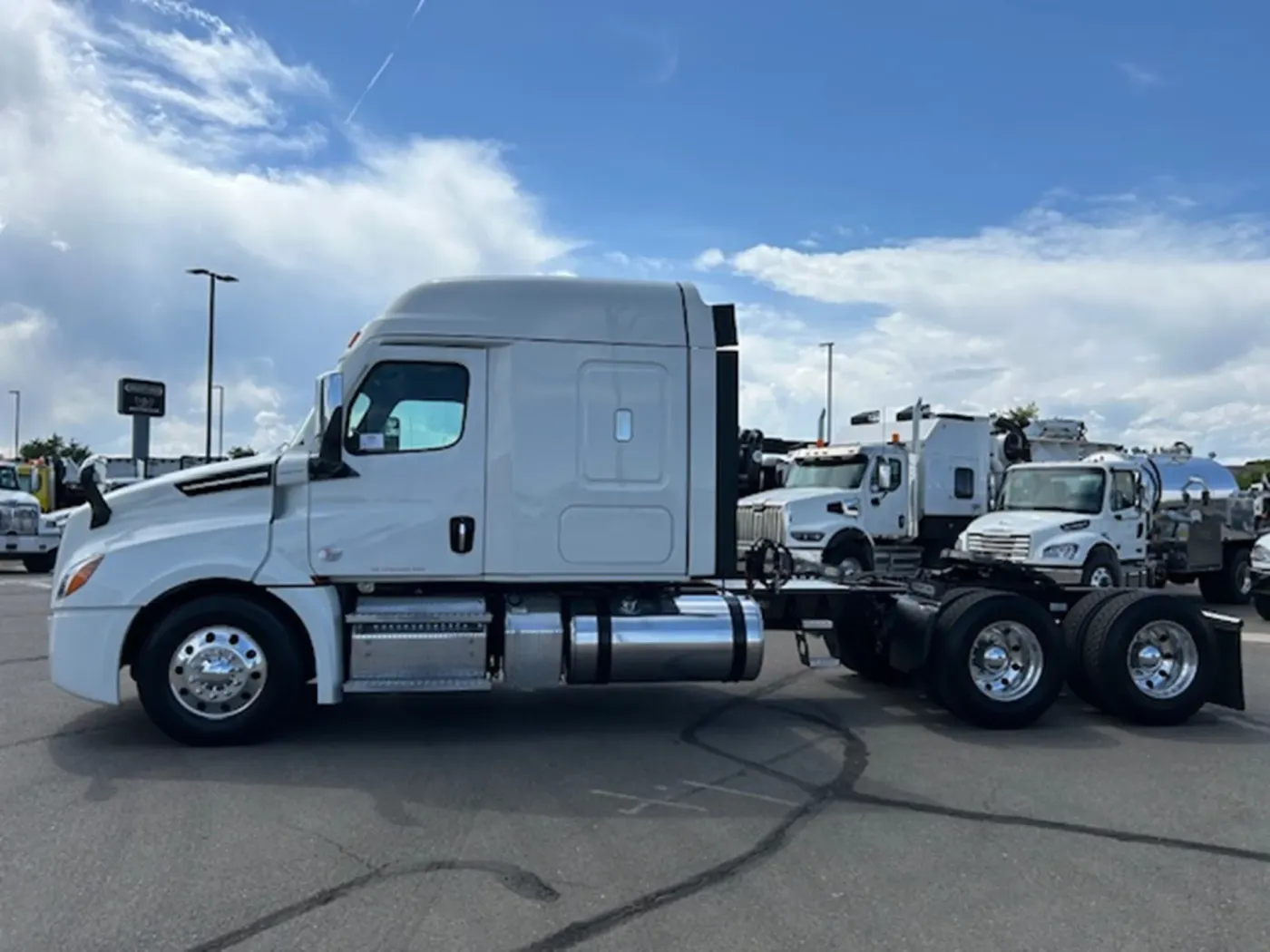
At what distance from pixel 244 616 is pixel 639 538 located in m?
2.64

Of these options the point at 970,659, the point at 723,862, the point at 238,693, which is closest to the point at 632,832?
the point at 723,862

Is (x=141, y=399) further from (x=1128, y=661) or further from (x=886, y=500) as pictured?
(x=1128, y=661)

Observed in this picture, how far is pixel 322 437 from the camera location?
701 cm

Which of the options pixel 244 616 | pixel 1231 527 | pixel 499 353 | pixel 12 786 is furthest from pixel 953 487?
pixel 12 786

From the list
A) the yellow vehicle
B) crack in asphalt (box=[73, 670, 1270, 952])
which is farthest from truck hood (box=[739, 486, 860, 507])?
the yellow vehicle

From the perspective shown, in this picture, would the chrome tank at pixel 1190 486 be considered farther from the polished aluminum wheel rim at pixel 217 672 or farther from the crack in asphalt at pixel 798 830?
the polished aluminum wheel rim at pixel 217 672

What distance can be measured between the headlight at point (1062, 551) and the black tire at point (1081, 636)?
7.83m

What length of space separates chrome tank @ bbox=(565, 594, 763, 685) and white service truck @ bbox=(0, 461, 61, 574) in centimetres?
1814

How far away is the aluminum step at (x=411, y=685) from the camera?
6961 mm

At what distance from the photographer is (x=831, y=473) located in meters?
19.0

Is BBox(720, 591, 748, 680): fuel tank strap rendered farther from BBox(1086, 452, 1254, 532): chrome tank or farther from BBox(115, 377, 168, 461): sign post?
BBox(115, 377, 168, 461): sign post

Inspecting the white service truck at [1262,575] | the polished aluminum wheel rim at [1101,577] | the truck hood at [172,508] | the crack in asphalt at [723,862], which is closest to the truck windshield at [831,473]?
the polished aluminum wheel rim at [1101,577]

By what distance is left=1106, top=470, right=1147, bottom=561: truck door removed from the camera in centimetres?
1631

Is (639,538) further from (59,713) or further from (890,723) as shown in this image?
(59,713)
